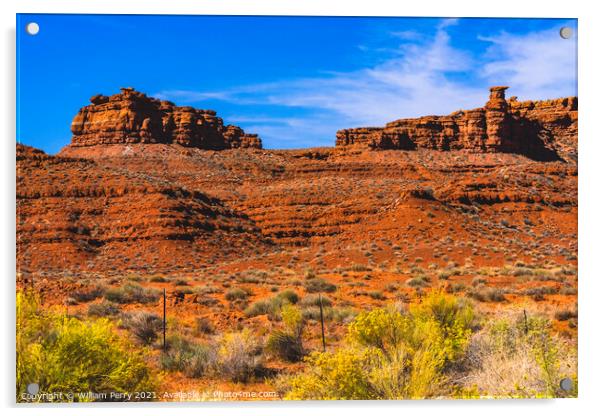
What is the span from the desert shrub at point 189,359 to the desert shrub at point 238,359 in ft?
0.47

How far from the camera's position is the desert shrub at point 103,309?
30.7 ft

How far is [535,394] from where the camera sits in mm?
7184

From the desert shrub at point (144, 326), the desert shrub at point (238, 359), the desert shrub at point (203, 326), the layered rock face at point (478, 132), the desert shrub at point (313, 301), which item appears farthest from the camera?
the layered rock face at point (478, 132)

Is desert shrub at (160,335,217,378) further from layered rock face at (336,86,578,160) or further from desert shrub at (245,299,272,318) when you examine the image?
layered rock face at (336,86,578,160)

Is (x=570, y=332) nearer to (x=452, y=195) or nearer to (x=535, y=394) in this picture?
(x=535, y=394)

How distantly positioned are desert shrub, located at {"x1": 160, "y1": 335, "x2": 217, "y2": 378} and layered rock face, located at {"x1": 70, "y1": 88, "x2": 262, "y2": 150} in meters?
46.0

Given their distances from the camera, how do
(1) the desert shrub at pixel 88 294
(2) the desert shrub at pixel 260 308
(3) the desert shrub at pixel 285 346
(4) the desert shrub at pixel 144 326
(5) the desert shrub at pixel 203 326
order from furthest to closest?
(1) the desert shrub at pixel 88 294 → (2) the desert shrub at pixel 260 308 → (5) the desert shrub at pixel 203 326 → (4) the desert shrub at pixel 144 326 → (3) the desert shrub at pixel 285 346

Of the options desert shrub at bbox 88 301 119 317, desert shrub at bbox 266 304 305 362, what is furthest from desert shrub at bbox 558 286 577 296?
desert shrub at bbox 88 301 119 317

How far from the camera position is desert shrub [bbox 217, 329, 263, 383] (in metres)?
7.57

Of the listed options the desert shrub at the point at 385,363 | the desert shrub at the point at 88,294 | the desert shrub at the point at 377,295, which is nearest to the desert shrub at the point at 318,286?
the desert shrub at the point at 377,295

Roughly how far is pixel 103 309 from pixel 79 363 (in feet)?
8.91

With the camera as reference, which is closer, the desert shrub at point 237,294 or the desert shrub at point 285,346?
the desert shrub at point 285,346

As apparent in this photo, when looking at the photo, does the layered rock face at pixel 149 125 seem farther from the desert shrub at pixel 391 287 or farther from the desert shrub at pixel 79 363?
the desert shrub at pixel 79 363
